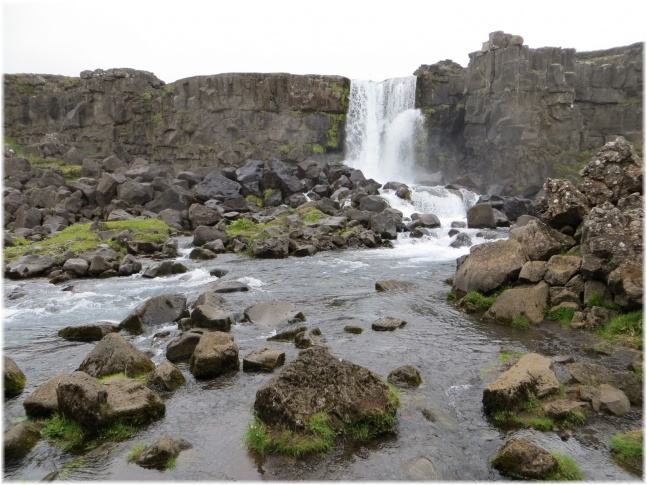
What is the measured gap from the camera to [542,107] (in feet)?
154

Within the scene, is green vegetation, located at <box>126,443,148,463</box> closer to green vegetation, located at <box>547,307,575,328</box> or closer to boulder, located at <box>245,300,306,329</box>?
boulder, located at <box>245,300,306,329</box>

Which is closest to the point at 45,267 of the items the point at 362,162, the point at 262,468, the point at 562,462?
the point at 262,468

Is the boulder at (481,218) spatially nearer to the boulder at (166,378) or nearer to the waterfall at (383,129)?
the waterfall at (383,129)

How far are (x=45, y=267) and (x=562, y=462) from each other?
67.6 ft

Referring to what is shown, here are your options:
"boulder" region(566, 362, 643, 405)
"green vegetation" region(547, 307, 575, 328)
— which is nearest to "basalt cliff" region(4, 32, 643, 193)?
"green vegetation" region(547, 307, 575, 328)

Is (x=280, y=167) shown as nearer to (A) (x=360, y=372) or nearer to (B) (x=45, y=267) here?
(B) (x=45, y=267)

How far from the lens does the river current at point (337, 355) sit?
7.12 meters

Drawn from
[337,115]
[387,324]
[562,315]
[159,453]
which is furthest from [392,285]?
[337,115]

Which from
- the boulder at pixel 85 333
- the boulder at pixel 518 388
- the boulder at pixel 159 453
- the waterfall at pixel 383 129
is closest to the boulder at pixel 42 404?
the boulder at pixel 159 453

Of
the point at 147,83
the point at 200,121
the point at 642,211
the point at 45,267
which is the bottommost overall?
the point at 45,267

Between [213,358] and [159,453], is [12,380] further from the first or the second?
[159,453]

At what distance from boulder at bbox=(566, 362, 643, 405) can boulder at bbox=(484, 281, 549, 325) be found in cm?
317

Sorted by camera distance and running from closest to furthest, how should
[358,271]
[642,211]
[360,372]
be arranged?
1. [360,372]
2. [642,211]
3. [358,271]

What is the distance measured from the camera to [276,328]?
13.4 m
